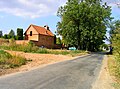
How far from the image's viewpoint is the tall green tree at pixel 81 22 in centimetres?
6725

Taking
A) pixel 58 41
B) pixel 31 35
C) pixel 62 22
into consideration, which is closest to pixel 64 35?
pixel 62 22

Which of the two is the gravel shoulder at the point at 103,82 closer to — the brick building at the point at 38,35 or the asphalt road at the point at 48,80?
the asphalt road at the point at 48,80

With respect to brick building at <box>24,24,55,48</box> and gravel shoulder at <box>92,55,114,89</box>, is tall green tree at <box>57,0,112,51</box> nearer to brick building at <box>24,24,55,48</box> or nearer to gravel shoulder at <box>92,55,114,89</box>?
brick building at <box>24,24,55,48</box>

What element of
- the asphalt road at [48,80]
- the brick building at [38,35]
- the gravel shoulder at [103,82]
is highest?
the brick building at [38,35]

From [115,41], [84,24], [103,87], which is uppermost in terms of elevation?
[84,24]

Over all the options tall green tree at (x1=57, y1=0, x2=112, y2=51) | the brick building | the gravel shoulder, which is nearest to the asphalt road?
the gravel shoulder

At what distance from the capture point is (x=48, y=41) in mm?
88312

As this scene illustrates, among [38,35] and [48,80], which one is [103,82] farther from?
[38,35]

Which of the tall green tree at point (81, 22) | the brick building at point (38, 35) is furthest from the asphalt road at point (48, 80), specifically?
the brick building at point (38, 35)

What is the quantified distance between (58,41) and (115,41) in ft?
302

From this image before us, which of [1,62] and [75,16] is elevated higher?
[75,16]

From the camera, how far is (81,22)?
224 feet

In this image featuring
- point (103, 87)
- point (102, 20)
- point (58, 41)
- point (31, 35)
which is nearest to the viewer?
point (103, 87)

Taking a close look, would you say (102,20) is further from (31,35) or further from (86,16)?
(31,35)
